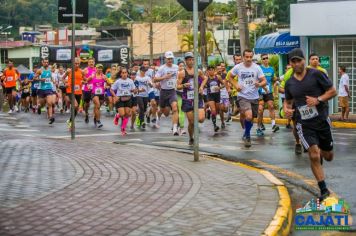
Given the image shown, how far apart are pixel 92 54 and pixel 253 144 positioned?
126 feet

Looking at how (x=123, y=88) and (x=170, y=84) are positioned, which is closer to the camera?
(x=170, y=84)

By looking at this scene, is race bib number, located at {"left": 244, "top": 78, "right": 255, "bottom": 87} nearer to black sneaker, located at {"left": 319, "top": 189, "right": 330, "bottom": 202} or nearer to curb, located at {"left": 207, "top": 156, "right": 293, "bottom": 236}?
curb, located at {"left": 207, "top": 156, "right": 293, "bottom": 236}

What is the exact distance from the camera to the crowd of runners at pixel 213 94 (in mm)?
9070

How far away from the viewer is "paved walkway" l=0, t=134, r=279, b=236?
6867mm

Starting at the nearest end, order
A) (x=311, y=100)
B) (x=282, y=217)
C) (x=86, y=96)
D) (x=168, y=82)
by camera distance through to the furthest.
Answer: (x=282, y=217), (x=311, y=100), (x=168, y=82), (x=86, y=96)

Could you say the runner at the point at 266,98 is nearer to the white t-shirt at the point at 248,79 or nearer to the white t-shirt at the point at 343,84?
the white t-shirt at the point at 248,79

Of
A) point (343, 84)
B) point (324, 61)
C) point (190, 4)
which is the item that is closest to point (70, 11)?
point (190, 4)

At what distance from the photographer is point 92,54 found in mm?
52688

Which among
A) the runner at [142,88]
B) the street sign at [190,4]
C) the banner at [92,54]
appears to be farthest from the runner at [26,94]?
the street sign at [190,4]

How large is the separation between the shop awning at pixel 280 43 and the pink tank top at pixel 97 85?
28.2 ft

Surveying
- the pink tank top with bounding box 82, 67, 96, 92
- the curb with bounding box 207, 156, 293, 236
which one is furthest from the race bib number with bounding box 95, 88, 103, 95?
the curb with bounding box 207, 156, 293, 236

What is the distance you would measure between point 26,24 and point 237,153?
364 feet

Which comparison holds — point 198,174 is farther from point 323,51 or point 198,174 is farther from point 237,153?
point 323,51

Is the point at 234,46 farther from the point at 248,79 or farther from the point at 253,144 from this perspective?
the point at 253,144
